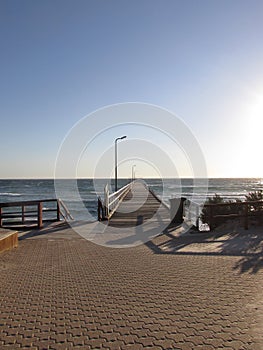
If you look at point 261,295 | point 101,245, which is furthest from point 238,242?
point 261,295

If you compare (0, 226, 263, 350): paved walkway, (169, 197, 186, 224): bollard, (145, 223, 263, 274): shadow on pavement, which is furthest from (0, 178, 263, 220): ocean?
(0, 226, 263, 350): paved walkway

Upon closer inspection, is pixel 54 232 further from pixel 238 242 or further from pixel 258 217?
pixel 258 217

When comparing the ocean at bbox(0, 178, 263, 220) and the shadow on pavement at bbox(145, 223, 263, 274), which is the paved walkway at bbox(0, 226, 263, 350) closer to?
the shadow on pavement at bbox(145, 223, 263, 274)

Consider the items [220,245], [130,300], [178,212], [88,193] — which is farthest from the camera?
[88,193]

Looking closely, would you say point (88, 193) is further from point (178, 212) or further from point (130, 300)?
point (130, 300)

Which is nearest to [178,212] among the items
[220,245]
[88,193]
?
[220,245]

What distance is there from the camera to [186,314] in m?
4.58

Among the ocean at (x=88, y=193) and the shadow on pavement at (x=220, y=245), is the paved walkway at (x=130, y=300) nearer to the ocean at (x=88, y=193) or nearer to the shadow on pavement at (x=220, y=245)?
the shadow on pavement at (x=220, y=245)

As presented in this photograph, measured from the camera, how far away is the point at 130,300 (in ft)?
17.0

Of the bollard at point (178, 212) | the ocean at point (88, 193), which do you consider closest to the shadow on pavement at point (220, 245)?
the bollard at point (178, 212)

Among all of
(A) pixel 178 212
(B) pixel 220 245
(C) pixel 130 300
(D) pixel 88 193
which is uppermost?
(A) pixel 178 212

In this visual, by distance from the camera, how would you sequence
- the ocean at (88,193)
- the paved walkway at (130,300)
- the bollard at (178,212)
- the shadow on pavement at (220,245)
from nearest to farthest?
the paved walkway at (130,300) → the shadow on pavement at (220,245) → the bollard at (178,212) → the ocean at (88,193)

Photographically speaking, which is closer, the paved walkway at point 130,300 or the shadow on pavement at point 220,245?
the paved walkway at point 130,300

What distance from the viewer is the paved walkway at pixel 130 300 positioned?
12.9ft
